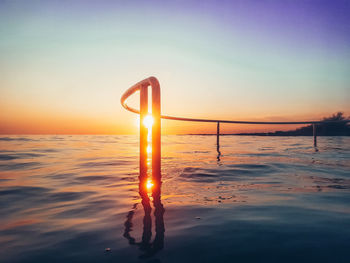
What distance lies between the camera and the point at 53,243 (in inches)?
56.7

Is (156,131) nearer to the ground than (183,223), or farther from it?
farther from it

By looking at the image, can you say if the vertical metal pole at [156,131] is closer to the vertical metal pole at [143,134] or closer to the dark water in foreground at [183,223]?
the dark water in foreground at [183,223]

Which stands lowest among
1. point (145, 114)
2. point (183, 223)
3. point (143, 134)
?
point (183, 223)

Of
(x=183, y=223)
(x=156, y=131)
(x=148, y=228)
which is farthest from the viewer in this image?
(x=156, y=131)

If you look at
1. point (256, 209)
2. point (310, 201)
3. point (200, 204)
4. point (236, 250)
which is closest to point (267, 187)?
point (310, 201)

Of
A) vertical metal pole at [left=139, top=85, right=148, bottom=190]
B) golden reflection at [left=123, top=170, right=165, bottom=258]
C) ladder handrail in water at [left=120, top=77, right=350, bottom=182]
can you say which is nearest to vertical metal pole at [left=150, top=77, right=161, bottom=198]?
ladder handrail in water at [left=120, top=77, right=350, bottom=182]

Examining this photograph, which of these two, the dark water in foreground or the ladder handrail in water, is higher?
the ladder handrail in water

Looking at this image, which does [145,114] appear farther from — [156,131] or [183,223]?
[183,223]

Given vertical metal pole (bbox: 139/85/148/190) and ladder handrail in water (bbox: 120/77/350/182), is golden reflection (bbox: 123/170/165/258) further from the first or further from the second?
vertical metal pole (bbox: 139/85/148/190)

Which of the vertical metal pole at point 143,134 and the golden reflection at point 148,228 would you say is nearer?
the golden reflection at point 148,228

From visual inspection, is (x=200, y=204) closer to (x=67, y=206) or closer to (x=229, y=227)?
(x=229, y=227)

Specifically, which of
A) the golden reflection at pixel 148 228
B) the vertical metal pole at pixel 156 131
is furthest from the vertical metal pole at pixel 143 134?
the golden reflection at pixel 148 228

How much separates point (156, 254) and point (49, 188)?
99.2 inches

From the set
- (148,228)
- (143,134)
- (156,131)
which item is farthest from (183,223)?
(143,134)
